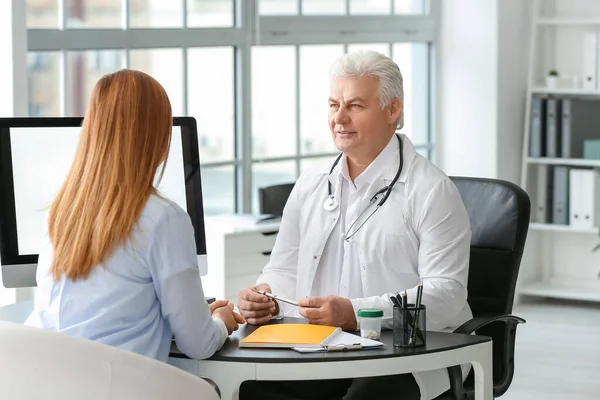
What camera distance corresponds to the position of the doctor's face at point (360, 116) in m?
2.88

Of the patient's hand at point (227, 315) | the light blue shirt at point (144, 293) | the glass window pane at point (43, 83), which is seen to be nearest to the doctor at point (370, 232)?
the patient's hand at point (227, 315)

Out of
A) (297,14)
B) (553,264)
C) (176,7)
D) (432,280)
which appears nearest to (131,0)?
(176,7)

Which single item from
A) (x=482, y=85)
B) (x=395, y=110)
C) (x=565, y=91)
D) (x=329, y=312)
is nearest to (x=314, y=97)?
(x=482, y=85)

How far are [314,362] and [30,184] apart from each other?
103cm

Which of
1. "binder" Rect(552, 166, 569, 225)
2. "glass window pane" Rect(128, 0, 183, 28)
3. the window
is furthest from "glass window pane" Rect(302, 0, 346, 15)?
"binder" Rect(552, 166, 569, 225)

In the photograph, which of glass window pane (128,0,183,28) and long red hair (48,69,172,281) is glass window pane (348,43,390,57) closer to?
glass window pane (128,0,183,28)

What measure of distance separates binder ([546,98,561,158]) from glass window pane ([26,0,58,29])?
3.04 m

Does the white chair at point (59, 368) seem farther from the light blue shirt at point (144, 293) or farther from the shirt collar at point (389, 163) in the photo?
the shirt collar at point (389, 163)

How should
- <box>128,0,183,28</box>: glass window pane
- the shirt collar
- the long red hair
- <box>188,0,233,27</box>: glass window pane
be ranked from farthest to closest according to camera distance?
1. <box>188,0,233,27</box>: glass window pane
2. <box>128,0,183,28</box>: glass window pane
3. the shirt collar
4. the long red hair

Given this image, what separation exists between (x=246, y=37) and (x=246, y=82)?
0.22 m

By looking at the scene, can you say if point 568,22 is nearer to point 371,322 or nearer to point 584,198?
point 584,198

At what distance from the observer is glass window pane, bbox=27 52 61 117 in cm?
400

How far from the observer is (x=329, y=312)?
2453 mm

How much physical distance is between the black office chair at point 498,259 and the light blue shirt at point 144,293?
1.07m
